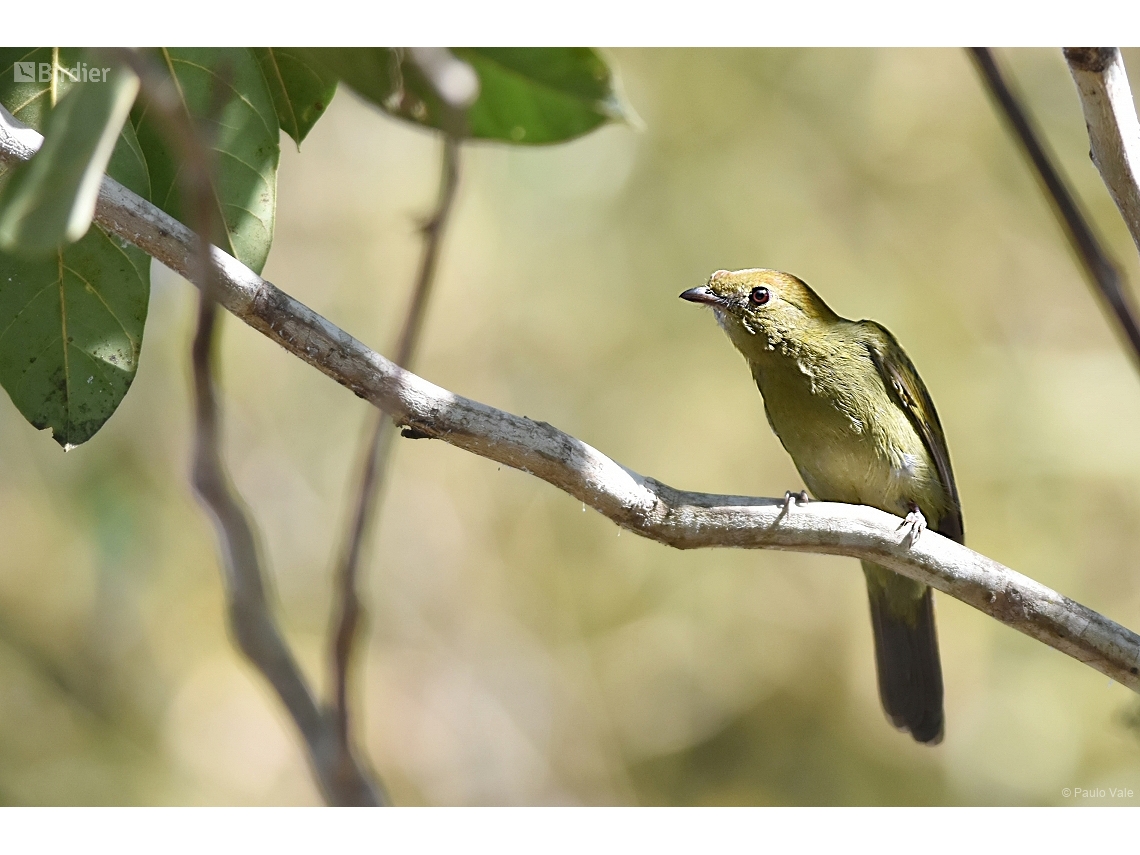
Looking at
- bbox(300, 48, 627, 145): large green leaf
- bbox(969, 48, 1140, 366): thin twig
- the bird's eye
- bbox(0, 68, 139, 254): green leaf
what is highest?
the bird's eye

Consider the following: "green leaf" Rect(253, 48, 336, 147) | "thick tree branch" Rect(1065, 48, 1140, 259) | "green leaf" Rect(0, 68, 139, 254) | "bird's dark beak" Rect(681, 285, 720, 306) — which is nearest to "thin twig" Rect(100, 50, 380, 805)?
"green leaf" Rect(0, 68, 139, 254)

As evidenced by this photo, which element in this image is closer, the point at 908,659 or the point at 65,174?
the point at 65,174

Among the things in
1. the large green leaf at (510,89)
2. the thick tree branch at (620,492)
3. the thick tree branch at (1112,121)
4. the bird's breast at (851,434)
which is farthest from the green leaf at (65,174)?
the bird's breast at (851,434)

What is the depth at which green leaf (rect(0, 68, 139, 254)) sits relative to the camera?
902 mm

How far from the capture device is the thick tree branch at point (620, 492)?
1.33 metres

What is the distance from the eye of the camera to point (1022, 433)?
3760mm

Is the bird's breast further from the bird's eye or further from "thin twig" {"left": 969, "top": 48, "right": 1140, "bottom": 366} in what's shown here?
"thin twig" {"left": 969, "top": 48, "right": 1140, "bottom": 366}

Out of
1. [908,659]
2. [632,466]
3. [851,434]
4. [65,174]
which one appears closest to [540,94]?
[65,174]

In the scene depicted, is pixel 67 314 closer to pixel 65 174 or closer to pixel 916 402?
pixel 65 174

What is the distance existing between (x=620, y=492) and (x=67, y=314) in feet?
2.78

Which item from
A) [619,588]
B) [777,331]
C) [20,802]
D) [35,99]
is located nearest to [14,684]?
[20,802]

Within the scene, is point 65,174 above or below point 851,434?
below

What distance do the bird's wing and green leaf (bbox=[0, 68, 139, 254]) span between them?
5.94 feet

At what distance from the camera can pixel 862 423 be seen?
2271 mm
